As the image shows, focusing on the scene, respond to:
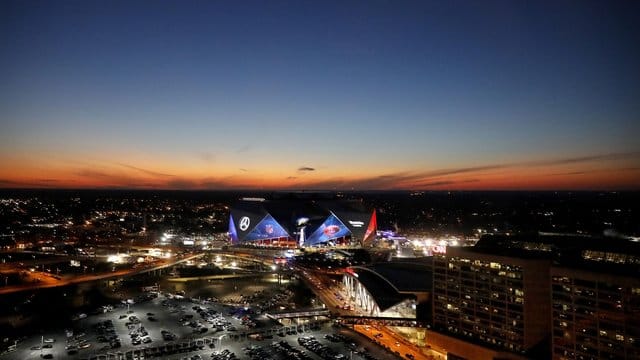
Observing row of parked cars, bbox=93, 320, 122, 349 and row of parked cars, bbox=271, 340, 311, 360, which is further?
row of parked cars, bbox=93, 320, 122, 349

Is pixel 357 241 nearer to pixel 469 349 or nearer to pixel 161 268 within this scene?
pixel 161 268

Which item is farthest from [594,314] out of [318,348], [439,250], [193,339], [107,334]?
[439,250]

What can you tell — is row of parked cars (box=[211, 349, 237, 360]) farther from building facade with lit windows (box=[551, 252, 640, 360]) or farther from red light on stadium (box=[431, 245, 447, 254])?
building facade with lit windows (box=[551, 252, 640, 360])

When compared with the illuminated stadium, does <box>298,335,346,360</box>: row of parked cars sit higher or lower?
lower

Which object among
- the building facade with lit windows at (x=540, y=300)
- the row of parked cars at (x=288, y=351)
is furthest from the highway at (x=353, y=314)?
the row of parked cars at (x=288, y=351)

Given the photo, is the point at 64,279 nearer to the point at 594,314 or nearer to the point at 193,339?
the point at 193,339

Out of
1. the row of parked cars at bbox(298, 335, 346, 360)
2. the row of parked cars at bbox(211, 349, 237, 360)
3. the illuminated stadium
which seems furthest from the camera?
the illuminated stadium

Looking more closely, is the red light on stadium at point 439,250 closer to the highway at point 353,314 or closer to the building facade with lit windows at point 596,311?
the highway at point 353,314

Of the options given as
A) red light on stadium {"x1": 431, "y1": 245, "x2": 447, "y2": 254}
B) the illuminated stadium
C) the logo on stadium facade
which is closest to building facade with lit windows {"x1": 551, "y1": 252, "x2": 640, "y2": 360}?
red light on stadium {"x1": 431, "y1": 245, "x2": 447, "y2": 254}
